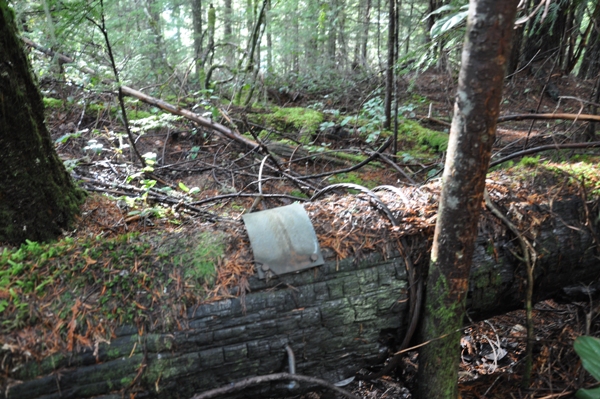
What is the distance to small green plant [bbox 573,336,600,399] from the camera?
1600 mm

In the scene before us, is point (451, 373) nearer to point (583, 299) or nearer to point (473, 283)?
point (473, 283)

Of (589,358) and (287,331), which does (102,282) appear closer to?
(287,331)

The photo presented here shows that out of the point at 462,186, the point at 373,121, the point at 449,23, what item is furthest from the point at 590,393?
the point at 373,121

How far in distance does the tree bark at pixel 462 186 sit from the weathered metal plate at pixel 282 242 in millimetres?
641

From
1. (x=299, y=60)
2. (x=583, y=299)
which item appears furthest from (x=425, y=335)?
(x=299, y=60)

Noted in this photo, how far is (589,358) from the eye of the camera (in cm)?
166

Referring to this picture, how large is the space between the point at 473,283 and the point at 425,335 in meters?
0.43

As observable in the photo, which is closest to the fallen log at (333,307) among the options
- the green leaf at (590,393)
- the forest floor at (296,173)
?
the forest floor at (296,173)

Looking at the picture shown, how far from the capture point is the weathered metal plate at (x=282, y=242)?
190 cm

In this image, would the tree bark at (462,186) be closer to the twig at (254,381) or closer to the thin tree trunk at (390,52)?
the twig at (254,381)

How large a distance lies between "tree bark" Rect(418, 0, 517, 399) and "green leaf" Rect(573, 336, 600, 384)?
0.51 meters

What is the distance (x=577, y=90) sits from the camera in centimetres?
961

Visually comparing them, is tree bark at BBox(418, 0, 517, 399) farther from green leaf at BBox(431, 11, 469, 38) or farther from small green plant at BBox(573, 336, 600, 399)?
green leaf at BBox(431, 11, 469, 38)

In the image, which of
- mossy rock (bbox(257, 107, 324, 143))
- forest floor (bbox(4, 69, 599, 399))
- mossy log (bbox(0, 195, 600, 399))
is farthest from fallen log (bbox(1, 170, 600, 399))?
mossy rock (bbox(257, 107, 324, 143))
